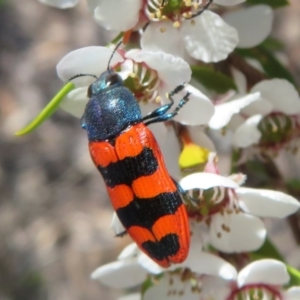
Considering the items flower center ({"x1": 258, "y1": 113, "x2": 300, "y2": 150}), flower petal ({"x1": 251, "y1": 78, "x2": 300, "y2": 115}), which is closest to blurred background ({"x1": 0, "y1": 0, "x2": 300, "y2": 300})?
flower center ({"x1": 258, "y1": 113, "x2": 300, "y2": 150})

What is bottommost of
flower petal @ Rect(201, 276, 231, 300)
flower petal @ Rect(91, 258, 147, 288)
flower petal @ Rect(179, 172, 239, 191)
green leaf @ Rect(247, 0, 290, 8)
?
flower petal @ Rect(201, 276, 231, 300)

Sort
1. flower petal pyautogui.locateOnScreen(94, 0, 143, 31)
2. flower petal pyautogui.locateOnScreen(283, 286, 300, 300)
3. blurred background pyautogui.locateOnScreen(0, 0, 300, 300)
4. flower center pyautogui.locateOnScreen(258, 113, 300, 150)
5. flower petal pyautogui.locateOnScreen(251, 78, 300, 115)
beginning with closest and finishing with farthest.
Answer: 1. flower petal pyautogui.locateOnScreen(94, 0, 143, 31)
2. flower petal pyautogui.locateOnScreen(283, 286, 300, 300)
3. flower petal pyautogui.locateOnScreen(251, 78, 300, 115)
4. flower center pyautogui.locateOnScreen(258, 113, 300, 150)
5. blurred background pyautogui.locateOnScreen(0, 0, 300, 300)

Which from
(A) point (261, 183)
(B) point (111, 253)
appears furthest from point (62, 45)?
(A) point (261, 183)

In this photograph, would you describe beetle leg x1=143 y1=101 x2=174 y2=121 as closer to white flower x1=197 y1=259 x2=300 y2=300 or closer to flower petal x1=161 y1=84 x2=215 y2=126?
flower petal x1=161 y1=84 x2=215 y2=126

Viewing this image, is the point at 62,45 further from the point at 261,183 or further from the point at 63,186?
the point at 261,183

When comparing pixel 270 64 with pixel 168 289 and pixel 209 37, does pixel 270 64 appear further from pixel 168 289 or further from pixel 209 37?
pixel 168 289

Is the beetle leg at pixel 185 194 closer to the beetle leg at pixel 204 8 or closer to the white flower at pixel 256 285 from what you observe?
the white flower at pixel 256 285

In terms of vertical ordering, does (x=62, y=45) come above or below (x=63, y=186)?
above

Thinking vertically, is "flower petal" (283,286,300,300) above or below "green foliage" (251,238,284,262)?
below
